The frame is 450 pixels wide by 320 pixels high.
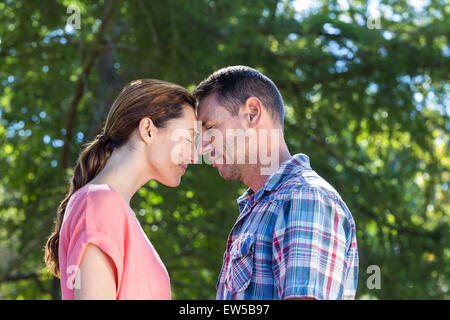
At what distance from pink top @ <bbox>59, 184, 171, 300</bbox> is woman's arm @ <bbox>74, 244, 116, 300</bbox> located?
0.02 meters

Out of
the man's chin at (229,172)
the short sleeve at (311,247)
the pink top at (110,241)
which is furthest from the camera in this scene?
the man's chin at (229,172)

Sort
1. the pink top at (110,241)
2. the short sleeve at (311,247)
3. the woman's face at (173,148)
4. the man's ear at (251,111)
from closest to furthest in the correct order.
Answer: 1. the short sleeve at (311,247)
2. the pink top at (110,241)
3. the woman's face at (173,148)
4. the man's ear at (251,111)

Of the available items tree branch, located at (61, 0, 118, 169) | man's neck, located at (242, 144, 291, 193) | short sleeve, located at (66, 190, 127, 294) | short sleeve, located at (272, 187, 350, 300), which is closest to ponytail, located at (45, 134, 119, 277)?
short sleeve, located at (66, 190, 127, 294)

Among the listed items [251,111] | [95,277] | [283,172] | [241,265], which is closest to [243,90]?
[251,111]

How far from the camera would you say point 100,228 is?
63.8 inches

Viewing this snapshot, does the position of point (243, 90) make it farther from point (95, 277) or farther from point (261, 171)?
point (95, 277)

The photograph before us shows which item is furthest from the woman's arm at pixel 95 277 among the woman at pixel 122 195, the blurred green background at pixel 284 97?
the blurred green background at pixel 284 97

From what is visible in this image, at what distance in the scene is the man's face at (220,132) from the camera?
2115 millimetres

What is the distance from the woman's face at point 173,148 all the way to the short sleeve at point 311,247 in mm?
485

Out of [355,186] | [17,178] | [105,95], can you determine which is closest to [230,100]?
[105,95]

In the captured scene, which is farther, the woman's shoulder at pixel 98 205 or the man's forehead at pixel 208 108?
the man's forehead at pixel 208 108

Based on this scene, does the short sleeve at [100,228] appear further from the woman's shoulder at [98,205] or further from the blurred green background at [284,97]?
the blurred green background at [284,97]

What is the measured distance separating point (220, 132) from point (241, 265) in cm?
59

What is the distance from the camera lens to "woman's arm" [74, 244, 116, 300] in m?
1.53
